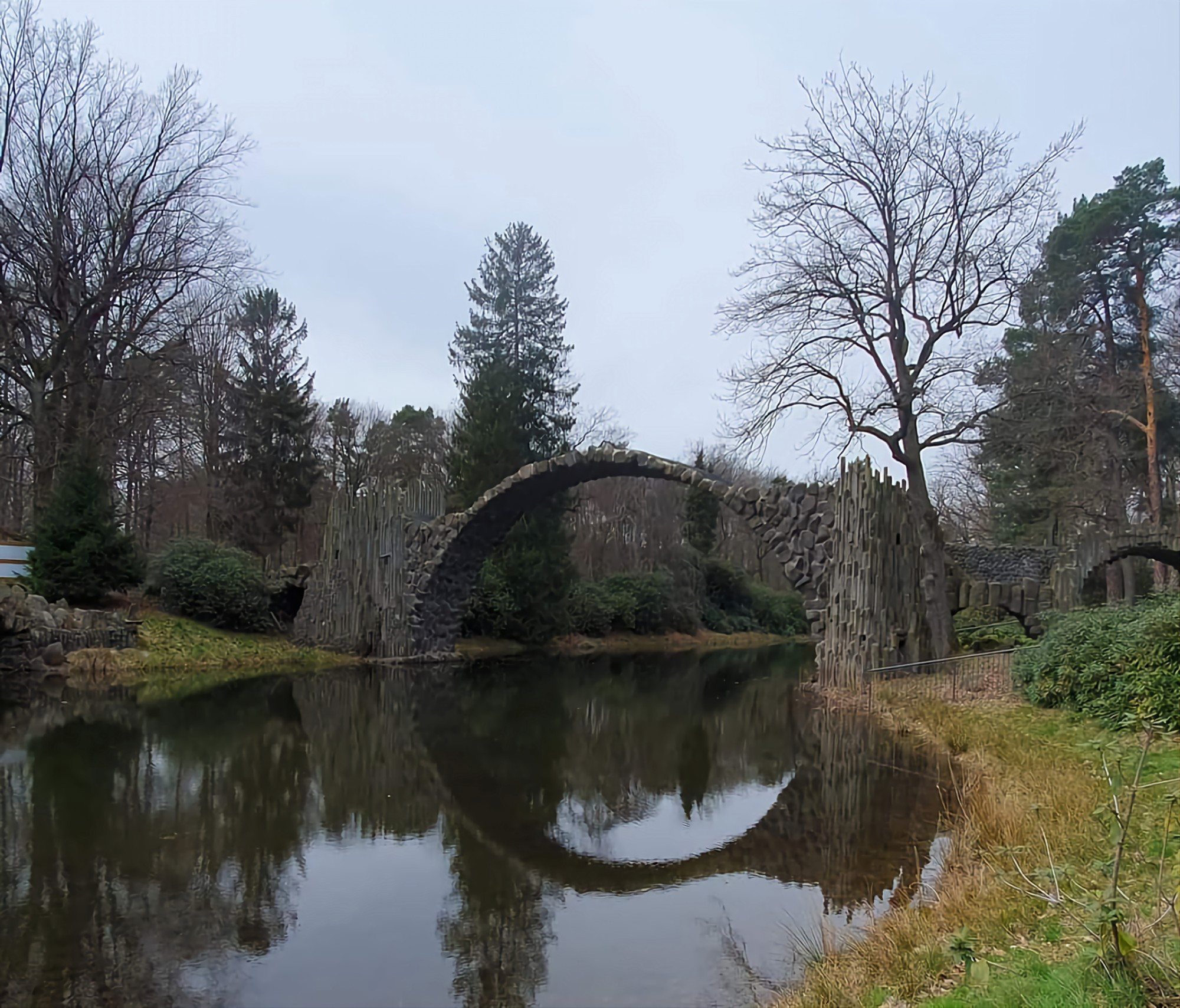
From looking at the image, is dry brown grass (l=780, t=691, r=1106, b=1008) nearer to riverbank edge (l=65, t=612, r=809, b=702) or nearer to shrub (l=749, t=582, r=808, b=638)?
riverbank edge (l=65, t=612, r=809, b=702)

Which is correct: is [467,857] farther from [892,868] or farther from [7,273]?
[7,273]

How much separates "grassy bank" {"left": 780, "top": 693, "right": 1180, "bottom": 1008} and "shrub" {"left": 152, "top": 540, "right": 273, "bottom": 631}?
47.1 feet

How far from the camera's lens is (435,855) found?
19.0ft

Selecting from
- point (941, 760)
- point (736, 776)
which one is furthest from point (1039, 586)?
point (736, 776)

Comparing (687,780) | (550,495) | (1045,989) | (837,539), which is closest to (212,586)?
(550,495)

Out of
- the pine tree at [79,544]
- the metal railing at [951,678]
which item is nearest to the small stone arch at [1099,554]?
the metal railing at [951,678]

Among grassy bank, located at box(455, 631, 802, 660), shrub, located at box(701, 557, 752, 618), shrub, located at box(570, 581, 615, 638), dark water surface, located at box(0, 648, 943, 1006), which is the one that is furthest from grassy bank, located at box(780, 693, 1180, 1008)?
shrub, located at box(701, 557, 752, 618)

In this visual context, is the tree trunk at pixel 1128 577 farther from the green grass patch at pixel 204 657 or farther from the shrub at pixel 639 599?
the green grass patch at pixel 204 657

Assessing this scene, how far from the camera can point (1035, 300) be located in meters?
18.2

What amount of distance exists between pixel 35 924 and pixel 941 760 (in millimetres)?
7143

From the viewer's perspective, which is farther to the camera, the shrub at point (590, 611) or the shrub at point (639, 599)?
the shrub at point (639, 599)

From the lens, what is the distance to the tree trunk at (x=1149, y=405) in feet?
60.9

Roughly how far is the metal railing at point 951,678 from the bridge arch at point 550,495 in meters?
1.41

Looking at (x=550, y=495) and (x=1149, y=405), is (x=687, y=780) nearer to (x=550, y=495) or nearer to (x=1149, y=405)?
(x=550, y=495)
